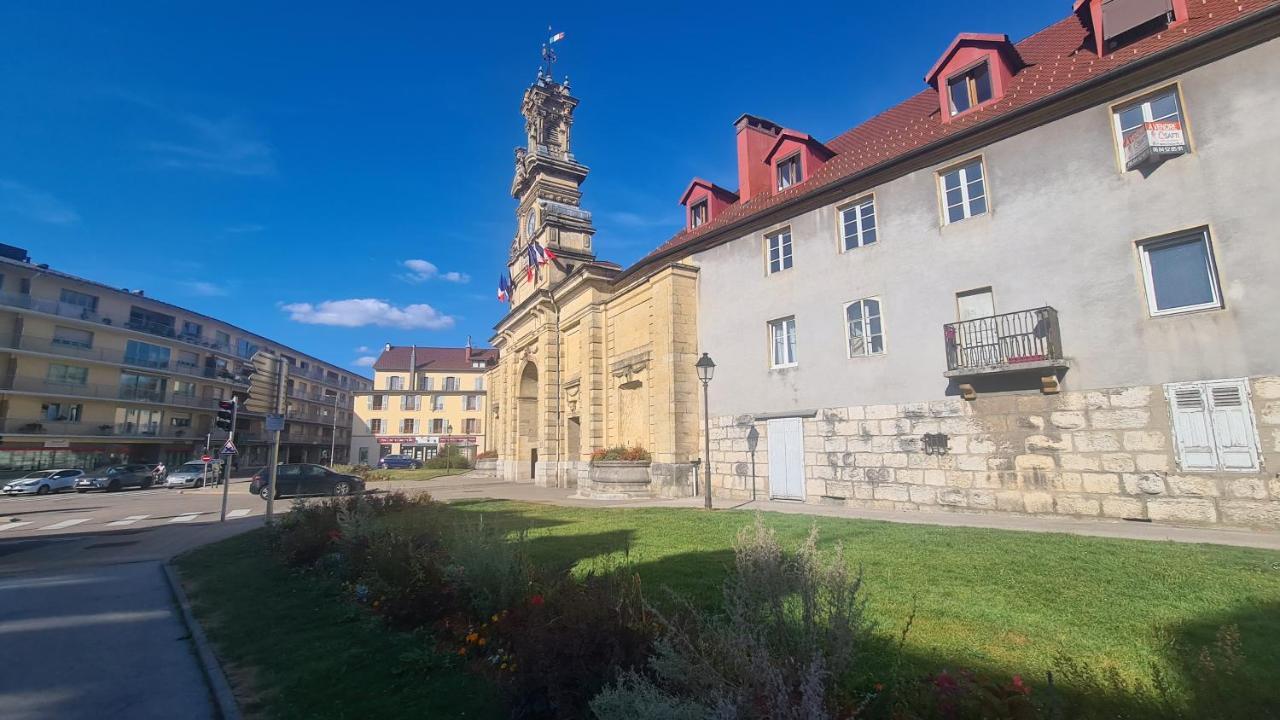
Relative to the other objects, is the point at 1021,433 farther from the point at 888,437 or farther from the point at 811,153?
the point at 811,153

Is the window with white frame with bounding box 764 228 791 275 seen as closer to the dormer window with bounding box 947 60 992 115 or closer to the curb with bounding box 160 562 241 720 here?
the dormer window with bounding box 947 60 992 115

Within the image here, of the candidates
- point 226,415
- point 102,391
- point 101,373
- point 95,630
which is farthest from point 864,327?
point 101,373

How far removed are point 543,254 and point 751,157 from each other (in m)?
13.5

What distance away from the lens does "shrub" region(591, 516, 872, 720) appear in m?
2.44

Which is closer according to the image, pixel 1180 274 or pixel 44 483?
pixel 1180 274

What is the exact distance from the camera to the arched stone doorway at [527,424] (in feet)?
99.5

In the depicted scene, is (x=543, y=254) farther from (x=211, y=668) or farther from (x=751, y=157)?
(x=211, y=668)

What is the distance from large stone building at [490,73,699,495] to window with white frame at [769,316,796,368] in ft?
9.96

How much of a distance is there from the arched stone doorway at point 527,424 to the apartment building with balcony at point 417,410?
3054 centimetres

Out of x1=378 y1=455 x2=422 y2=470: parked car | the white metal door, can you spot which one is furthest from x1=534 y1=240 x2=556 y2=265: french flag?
x1=378 y1=455 x2=422 y2=470: parked car

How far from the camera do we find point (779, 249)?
1639 cm

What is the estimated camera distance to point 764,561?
11.7 ft

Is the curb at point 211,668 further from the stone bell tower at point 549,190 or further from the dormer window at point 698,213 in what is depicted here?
the stone bell tower at point 549,190

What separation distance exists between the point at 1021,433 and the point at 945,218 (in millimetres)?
5008
